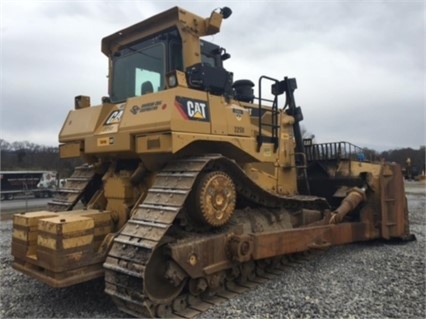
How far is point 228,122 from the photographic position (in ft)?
19.1

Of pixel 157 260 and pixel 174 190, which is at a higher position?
pixel 174 190

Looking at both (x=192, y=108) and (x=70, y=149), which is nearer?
(x=192, y=108)

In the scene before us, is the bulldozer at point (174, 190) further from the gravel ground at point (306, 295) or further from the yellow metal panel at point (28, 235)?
the gravel ground at point (306, 295)

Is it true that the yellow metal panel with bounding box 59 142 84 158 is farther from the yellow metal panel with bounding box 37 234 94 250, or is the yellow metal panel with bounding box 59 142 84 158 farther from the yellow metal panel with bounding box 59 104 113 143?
the yellow metal panel with bounding box 37 234 94 250

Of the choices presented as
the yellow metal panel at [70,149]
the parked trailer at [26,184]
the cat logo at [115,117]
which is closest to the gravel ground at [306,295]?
the yellow metal panel at [70,149]

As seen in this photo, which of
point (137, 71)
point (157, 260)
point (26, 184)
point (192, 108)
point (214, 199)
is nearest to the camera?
point (157, 260)

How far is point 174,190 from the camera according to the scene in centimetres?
488

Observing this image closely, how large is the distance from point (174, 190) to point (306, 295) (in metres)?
2.28

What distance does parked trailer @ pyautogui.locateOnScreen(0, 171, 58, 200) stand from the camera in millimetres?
36844

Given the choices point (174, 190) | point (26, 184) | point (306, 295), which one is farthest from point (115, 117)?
point (26, 184)

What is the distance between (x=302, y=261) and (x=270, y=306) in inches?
86.8

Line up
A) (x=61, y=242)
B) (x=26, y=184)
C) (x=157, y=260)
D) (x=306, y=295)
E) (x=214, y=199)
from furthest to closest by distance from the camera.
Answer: (x=26, y=184) < (x=306, y=295) < (x=214, y=199) < (x=157, y=260) < (x=61, y=242)

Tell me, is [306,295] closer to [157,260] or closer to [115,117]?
[157,260]

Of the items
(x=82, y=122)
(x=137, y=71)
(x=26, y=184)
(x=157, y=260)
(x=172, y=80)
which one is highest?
(x=137, y=71)
